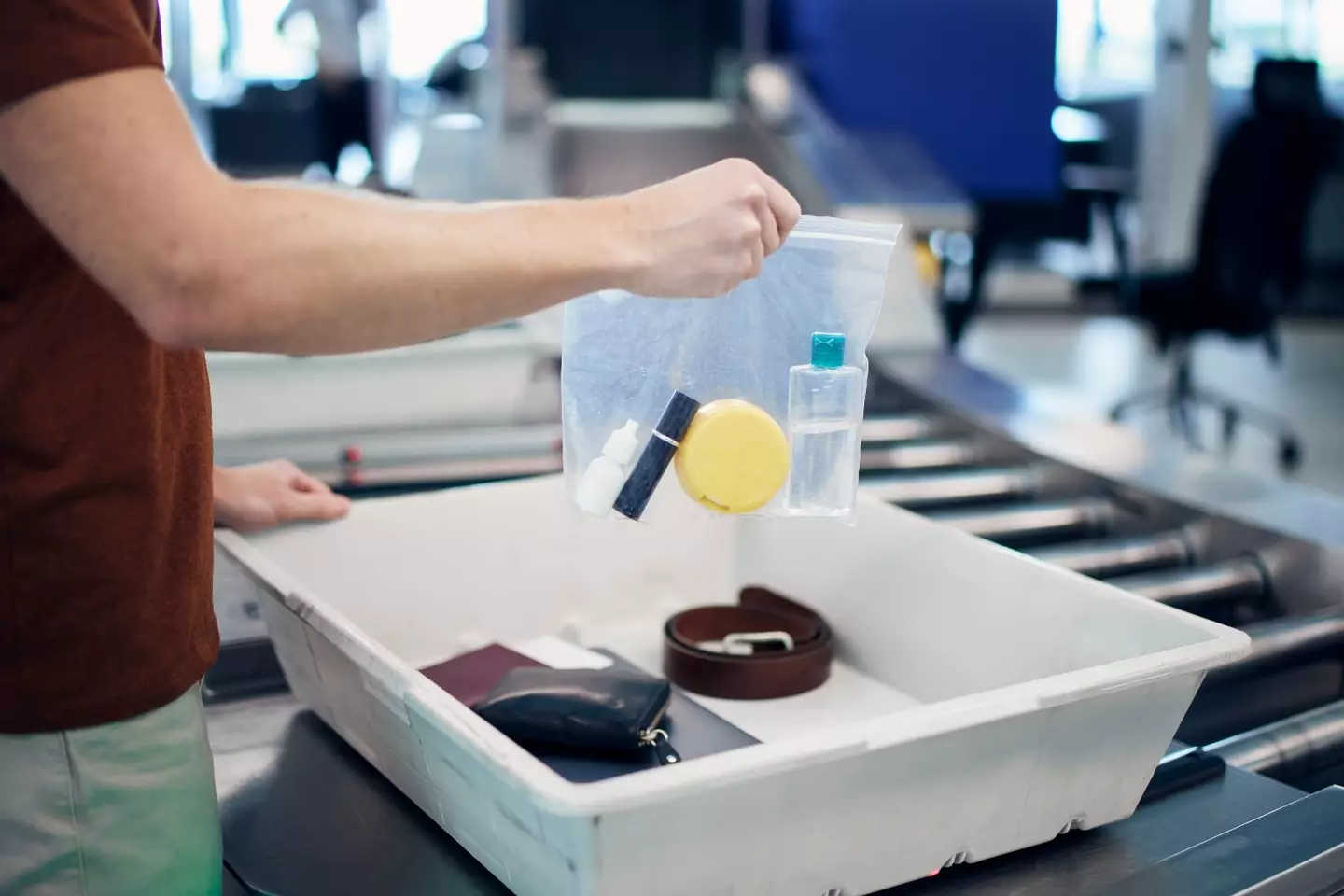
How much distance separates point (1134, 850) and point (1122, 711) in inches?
5.1

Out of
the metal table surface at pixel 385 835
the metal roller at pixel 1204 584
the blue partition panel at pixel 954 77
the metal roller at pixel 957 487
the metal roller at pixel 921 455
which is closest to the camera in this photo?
the metal table surface at pixel 385 835

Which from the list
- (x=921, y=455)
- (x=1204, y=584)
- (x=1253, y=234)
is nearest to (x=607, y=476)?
(x=1204, y=584)

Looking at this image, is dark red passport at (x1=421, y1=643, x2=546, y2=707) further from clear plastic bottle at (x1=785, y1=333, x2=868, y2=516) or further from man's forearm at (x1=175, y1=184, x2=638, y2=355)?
man's forearm at (x1=175, y1=184, x2=638, y2=355)

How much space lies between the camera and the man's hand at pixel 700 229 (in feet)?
2.23

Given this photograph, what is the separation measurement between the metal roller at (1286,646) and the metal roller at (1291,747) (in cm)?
9

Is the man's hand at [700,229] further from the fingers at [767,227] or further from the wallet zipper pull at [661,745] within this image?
the wallet zipper pull at [661,745]

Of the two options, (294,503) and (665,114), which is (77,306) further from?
(665,114)

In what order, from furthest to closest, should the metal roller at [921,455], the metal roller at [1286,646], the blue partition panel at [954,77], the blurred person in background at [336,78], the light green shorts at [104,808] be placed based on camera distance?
1. the blurred person in background at [336,78]
2. the blue partition panel at [954,77]
3. the metal roller at [921,455]
4. the metal roller at [1286,646]
5. the light green shorts at [104,808]

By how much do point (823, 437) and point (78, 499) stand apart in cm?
53

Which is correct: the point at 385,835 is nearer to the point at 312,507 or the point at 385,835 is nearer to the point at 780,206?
the point at 312,507

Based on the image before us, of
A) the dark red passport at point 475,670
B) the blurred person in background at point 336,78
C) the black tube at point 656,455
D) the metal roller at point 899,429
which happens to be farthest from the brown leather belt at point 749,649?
the blurred person in background at point 336,78

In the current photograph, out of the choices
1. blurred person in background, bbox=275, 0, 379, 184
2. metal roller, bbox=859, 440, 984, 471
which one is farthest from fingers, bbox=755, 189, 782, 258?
blurred person in background, bbox=275, 0, 379, 184

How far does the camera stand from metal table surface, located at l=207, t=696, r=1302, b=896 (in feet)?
2.73

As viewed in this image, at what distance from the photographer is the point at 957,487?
6.07 ft
